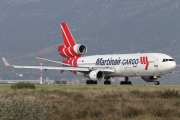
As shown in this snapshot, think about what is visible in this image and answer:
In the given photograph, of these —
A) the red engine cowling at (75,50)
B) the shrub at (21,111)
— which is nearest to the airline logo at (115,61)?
the red engine cowling at (75,50)

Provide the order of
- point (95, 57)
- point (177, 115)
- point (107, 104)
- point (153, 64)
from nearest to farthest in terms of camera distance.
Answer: point (177, 115), point (107, 104), point (153, 64), point (95, 57)

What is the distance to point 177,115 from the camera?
29.9 meters

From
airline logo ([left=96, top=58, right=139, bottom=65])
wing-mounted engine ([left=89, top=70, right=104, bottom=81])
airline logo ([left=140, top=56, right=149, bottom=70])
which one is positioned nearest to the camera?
airline logo ([left=140, top=56, right=149, bottom=70])

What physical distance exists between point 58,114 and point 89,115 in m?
1.37

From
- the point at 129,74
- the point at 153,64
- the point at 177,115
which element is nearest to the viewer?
the point at 177,115

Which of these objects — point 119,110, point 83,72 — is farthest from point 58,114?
point 83,72

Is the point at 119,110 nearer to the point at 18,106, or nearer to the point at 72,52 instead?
the point at 18,106

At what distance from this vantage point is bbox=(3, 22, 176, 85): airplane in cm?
7225

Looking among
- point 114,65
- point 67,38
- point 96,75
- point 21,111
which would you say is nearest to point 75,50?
point 67,38

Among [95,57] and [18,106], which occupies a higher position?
[95,57]

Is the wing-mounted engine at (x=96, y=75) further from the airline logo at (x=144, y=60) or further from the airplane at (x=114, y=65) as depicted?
the airline logo at (x=144, y=60)

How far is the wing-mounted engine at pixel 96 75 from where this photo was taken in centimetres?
7619

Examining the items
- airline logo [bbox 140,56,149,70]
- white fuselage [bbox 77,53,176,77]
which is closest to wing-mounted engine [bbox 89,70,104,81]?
white fuselage [bbox 77,53,176,77]

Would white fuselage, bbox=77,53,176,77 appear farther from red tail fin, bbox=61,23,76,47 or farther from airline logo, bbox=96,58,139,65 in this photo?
red tail fin, bbox=61,23,76,47
